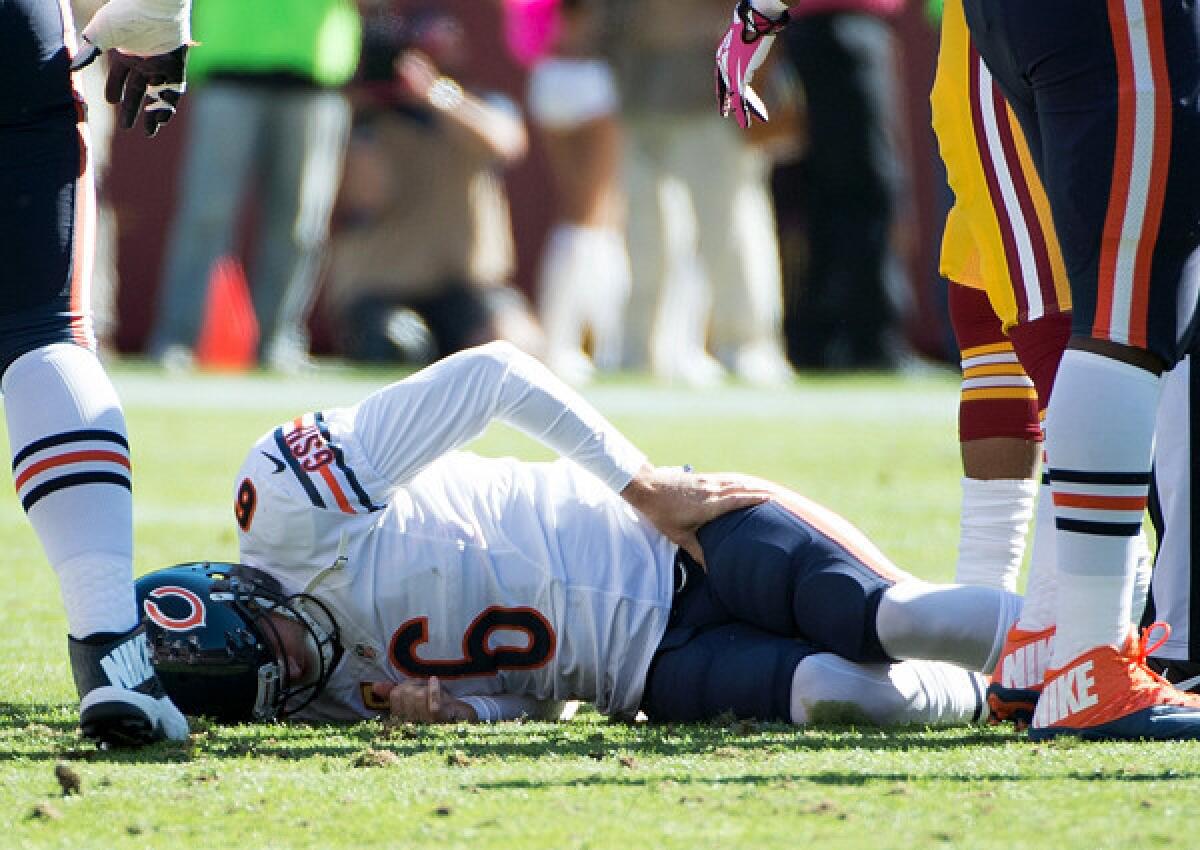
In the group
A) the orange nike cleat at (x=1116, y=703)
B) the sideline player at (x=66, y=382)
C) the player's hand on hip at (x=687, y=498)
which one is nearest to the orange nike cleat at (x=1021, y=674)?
the orange nike cleat at (x=1116, y=703)

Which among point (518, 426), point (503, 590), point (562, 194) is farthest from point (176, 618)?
point (562, 194)

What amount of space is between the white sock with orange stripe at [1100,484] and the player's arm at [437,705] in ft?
3.25

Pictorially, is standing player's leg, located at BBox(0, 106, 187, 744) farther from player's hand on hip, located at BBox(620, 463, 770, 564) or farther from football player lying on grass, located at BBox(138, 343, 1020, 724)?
player's hand on hip, located at BBox(620, 463, 770, 564)

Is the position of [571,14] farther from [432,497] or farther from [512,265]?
[432,497]

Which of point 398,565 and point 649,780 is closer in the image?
point 649,780

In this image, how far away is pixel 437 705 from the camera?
361 centimetres

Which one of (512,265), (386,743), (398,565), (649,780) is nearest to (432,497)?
(398,565)

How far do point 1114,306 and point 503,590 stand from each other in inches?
45.9

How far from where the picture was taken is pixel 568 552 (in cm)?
377

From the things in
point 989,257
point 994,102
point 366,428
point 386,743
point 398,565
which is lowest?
point 386,743

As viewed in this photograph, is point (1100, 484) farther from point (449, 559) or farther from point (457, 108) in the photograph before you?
point (457, 108)

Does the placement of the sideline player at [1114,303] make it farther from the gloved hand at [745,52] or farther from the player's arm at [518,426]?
the player's arm at [518,426]

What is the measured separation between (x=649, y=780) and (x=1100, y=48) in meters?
1.26

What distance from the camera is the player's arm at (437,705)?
3615 millimetres
